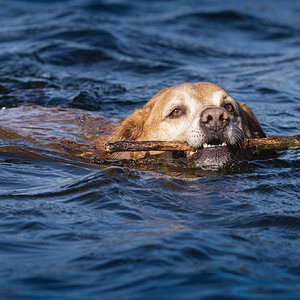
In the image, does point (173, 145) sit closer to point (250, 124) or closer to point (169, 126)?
point (169, 126)

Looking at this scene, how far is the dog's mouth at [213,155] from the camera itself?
587cm

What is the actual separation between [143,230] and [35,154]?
300 cm

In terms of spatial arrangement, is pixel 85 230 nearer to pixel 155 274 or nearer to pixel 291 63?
pixel 155 274

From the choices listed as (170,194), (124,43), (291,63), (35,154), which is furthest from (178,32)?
(170,194)

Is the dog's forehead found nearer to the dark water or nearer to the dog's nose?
the dog's nose

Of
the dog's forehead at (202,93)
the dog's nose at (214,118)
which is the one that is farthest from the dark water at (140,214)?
the dog's forehead at (202,93)

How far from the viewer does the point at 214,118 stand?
223 inches

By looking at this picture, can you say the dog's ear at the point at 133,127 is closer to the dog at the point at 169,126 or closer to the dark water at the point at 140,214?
the dog at the point at 169,126

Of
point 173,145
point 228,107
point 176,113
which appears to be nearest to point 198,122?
point 173,145

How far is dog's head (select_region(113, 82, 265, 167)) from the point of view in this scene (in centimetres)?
580

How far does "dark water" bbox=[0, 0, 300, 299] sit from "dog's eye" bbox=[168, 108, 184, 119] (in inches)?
35.5

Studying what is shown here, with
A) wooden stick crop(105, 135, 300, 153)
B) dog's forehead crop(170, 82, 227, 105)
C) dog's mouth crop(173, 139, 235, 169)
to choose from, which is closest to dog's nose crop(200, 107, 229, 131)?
dog's mouth crop(173, 139, 235, 169)

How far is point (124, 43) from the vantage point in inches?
559

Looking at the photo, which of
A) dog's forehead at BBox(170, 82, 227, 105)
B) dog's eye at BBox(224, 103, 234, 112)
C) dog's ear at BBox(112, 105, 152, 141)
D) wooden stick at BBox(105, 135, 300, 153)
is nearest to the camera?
wooden stick at BBox(105, 135, 300, 153)
